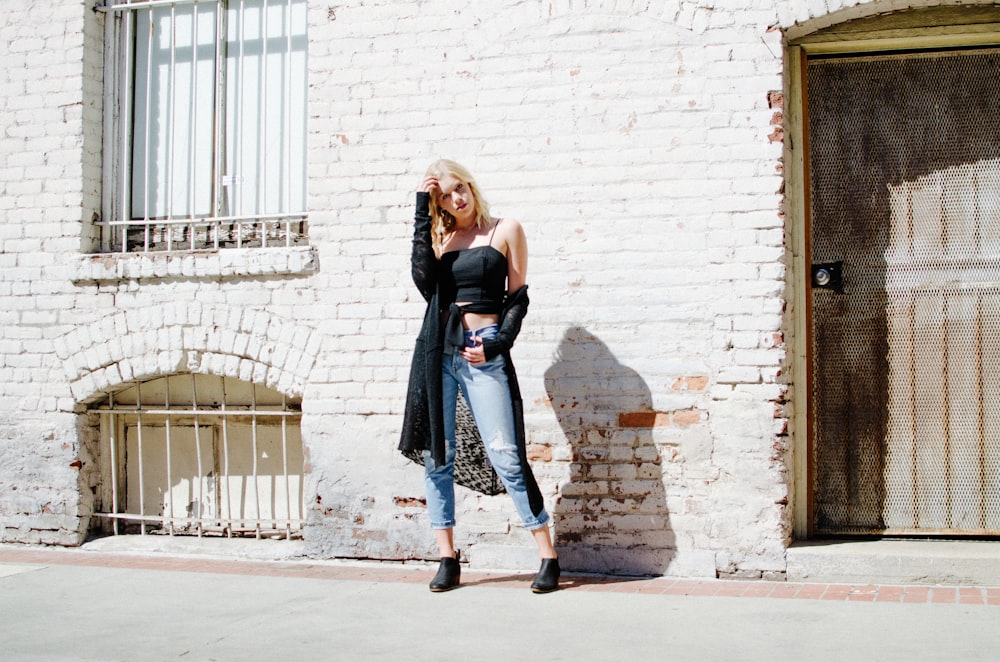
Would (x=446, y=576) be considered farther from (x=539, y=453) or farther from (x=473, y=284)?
(x=473, y=284)

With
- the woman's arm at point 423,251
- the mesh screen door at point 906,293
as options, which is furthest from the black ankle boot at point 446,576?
the mesh screen door at point 906,293

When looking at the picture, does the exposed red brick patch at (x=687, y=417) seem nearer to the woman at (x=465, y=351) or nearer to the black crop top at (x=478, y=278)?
the woman at (x=465, y=351)

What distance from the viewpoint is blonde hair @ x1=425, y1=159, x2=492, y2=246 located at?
4.77 metres

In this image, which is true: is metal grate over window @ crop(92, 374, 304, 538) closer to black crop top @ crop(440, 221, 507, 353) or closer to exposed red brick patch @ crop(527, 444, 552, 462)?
exposed red brick patch @ crop(527, 444, 552, 462)

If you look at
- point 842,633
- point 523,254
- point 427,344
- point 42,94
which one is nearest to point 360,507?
point 427,344

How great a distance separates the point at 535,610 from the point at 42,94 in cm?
405

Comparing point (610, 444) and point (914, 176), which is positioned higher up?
point (914, 176)

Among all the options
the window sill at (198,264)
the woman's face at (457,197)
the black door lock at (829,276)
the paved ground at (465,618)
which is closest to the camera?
the paved ground at (465,618)

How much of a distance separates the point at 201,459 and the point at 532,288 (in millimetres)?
2233

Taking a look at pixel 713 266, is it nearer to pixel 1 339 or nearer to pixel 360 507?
pixel 360 507

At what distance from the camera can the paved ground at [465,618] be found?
147 inches

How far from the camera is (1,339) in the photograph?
607 cm

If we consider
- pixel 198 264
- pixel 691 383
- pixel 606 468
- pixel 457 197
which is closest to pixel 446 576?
pixel 606 468

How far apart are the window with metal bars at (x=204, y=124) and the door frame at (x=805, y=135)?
2.58 m
